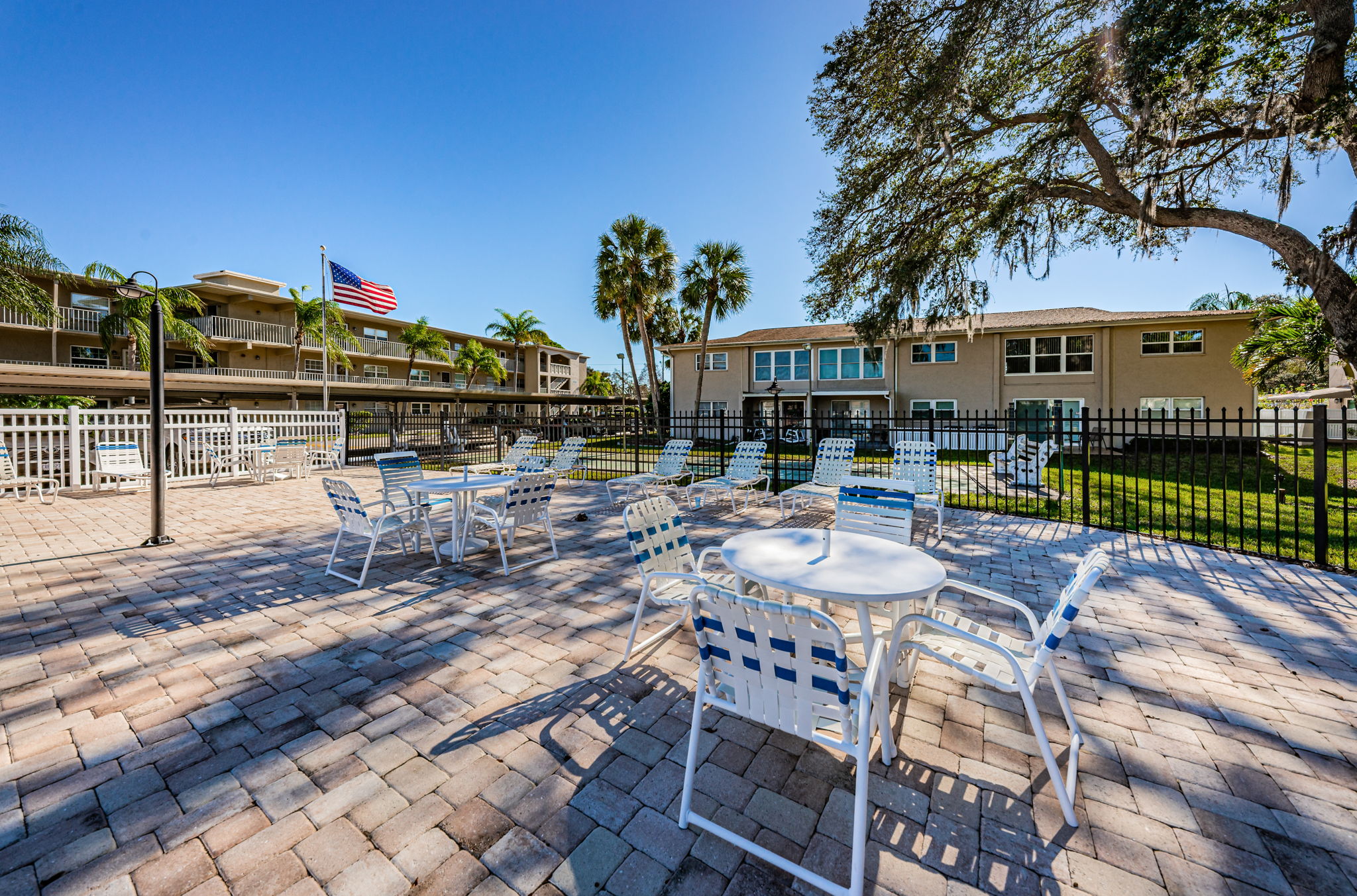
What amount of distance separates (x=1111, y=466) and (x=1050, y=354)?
18181mm

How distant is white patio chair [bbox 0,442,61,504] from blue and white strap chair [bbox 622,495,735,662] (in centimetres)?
1168

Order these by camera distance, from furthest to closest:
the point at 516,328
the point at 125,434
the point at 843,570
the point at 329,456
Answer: the point at 516,328 < the point at 329,456 < the point at 125,434 < the point at 843,570

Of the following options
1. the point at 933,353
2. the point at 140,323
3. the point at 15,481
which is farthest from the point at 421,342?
the point at 933,353

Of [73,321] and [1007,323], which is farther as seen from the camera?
[73,321]

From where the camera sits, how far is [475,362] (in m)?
40.2

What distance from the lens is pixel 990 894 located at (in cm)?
169

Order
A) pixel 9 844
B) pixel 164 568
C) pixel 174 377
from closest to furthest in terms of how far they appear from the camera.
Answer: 1. pixel 9 844
2. pixel 164 568
3. pixel 174 377

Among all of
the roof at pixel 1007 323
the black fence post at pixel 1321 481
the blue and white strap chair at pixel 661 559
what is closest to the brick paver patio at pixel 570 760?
the blue and white strap chair at pixel 661 559

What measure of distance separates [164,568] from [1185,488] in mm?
18123

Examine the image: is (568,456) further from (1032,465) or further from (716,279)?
(716,279)

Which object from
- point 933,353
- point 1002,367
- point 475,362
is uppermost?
point 475,362

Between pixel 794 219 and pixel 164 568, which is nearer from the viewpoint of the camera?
pixel 164 568

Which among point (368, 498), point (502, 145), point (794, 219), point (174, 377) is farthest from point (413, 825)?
point (174, 377)

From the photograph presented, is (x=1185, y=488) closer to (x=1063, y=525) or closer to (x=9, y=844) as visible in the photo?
(x=1063, y=525)
